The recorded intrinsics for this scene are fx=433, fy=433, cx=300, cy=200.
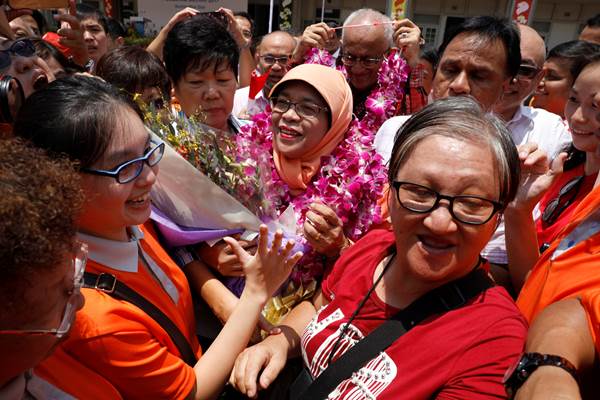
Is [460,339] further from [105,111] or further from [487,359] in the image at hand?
[105,111]

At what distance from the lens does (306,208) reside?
222 cm

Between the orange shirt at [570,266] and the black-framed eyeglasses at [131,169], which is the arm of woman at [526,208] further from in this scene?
the black-framed eyeglasses at [131,169]

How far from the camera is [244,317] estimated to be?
165 centimetres

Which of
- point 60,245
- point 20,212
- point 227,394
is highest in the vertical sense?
point 20,212

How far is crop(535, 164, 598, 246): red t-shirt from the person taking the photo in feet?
6.95

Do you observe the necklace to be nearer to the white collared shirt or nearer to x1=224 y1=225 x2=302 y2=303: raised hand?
x1=224 y1=225 x2=302 y2=303: raised hand

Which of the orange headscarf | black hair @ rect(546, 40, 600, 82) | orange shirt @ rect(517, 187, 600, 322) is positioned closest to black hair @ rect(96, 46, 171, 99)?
the orange headscarf

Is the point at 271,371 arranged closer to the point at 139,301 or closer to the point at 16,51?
the point at 139,301

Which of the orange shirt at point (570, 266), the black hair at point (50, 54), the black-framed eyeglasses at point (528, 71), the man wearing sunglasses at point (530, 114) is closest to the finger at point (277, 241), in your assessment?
the orange shirt at point (570, 266)

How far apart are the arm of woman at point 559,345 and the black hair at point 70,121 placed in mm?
1445

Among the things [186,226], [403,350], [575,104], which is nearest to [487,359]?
[403,350]

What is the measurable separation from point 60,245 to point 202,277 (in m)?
1.11

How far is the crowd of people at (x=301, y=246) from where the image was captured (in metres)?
1.11

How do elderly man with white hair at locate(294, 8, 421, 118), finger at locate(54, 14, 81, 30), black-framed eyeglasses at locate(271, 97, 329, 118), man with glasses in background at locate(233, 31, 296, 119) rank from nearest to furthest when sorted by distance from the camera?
black-framed eyeglasses at locate(271, 97, 329, 118)
elderly man with white hair at locate(294, 8, 421, 118)
finger at locate(54, 14, 81, 30)
man with glasses in background at locate(233, 31, 296, 119)
